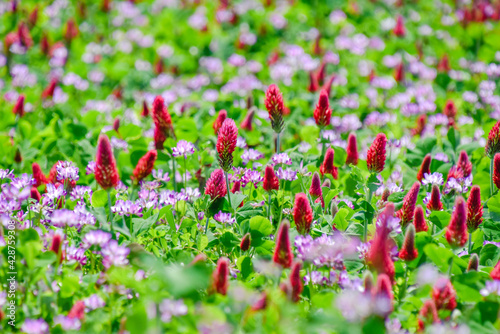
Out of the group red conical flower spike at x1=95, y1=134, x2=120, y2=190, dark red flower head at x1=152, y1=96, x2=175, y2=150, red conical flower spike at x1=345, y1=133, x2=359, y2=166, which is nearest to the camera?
red conical flower spike at x1=95, y1=134, x2=120, y2=190

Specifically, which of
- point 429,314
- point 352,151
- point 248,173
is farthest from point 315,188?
point 429,314

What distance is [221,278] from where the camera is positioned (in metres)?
2.09

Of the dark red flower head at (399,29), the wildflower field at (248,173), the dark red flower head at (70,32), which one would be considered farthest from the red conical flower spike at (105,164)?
the dark red flower head at (399,29)

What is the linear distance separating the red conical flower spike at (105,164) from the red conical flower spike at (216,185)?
54 cm

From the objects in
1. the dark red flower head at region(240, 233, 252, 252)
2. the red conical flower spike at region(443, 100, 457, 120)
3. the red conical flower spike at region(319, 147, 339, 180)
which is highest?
the red conical flower spike at region(319, 147, 339, 180)

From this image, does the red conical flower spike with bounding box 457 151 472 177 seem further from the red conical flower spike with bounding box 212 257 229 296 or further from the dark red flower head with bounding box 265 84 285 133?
the red conical flower spike with bounding box 212 257 229 296

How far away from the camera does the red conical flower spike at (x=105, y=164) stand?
7.58 ft

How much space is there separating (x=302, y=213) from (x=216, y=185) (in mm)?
524

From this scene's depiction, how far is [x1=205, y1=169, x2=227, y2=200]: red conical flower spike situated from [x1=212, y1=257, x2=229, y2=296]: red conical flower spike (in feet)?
2.36

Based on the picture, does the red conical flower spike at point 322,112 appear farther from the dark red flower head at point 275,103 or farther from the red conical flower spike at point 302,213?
the red conical flower spike at point 302,213

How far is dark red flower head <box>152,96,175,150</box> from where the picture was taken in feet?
10.5

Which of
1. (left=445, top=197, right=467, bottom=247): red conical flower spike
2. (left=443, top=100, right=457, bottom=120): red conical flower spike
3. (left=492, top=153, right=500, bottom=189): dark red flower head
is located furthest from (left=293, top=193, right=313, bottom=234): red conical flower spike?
(left=443, top=100, right=457, bottom=120): red conical flower spike

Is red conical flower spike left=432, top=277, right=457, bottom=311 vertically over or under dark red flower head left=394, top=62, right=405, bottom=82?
over

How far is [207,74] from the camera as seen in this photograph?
591 centimetres
